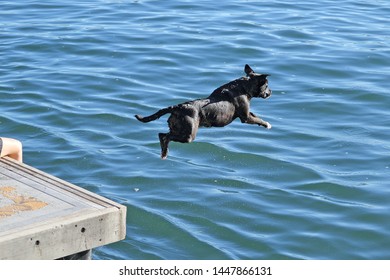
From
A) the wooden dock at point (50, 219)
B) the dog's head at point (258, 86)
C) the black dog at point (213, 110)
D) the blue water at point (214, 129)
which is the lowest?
the blue water at point (214, 129)

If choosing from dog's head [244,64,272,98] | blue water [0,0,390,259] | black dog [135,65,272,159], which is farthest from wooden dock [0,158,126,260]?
dog's head [244,64,272,98]

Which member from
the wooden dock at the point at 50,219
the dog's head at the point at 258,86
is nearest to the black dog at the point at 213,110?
the dog's head at the point at 258,86

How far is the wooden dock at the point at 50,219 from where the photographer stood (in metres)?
8.56

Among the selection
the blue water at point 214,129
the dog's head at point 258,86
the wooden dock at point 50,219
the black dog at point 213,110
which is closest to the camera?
the black dog at point 213,110

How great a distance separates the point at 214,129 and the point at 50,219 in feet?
23.4

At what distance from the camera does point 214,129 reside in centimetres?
1573

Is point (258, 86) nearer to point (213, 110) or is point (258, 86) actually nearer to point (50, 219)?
point (213, 110)

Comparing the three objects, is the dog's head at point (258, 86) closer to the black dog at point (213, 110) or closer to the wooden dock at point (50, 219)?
the black dog at point (213, 110)

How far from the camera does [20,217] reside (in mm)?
8820

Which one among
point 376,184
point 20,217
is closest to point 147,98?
point 376,184

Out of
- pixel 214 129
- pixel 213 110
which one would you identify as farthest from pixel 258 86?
pixel 214 129

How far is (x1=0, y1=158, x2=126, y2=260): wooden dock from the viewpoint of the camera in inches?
337

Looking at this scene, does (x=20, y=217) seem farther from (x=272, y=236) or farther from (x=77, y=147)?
(x=77, y=147)

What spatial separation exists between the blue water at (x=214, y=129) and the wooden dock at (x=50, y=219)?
2279 mm
